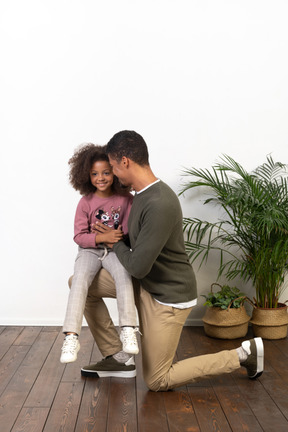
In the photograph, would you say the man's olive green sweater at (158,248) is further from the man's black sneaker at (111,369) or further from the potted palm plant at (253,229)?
the potted palm plant at (253,229)

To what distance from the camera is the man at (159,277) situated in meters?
2.72

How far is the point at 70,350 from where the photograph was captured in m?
2.62

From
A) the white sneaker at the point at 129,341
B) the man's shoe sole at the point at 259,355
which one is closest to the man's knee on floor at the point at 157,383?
the white sneaker at the point at 129,341

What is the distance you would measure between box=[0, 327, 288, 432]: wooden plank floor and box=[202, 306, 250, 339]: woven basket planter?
419 mm

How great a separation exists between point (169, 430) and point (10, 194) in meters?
2.41

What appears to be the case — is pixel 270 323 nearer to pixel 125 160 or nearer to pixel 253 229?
pixel 253 229

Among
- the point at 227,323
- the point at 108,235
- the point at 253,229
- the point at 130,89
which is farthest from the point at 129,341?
the point at 130,89

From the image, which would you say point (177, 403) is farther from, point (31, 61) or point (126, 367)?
point (31, 61)

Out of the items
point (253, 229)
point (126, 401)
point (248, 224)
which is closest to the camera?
point (126, 401)

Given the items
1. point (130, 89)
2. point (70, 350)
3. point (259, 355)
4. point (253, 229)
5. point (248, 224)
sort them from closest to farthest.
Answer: point (70, 350), point (259, 355), point (248, 224), point (253, 229), point (130, 89)

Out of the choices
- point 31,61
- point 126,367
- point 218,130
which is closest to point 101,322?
point 126,367

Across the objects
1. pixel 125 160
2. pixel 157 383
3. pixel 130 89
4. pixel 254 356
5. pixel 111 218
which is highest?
pixel 130 89

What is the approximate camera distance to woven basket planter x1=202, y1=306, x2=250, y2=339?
389 centimetres

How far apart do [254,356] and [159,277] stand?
67 centimetres
